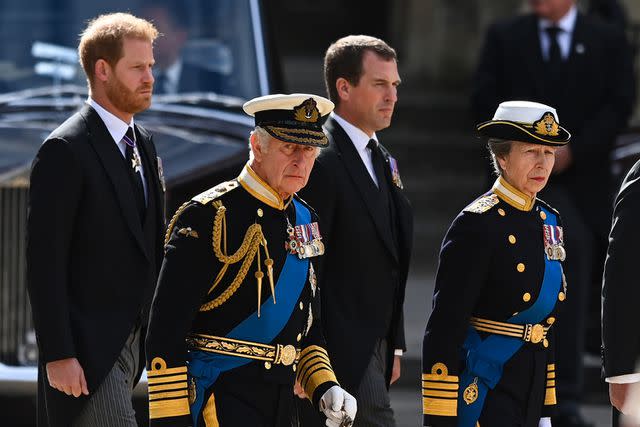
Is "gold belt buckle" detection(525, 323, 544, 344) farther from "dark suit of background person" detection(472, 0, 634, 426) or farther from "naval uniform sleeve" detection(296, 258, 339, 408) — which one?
"dark suit of background person" detection(472, 0, 634, 426)

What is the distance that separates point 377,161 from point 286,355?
1.51 meters

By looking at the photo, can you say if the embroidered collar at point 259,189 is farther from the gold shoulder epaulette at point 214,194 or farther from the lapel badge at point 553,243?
the lapel badge at point 553,243

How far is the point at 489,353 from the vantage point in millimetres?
5656

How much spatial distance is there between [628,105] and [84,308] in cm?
439

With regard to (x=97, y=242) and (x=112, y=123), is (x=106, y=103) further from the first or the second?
(x=97, y=242)

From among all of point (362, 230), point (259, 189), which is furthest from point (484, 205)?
point (259, 189)

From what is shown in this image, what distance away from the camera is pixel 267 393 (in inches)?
200

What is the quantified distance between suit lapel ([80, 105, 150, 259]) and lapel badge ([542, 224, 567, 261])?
4.33 ft

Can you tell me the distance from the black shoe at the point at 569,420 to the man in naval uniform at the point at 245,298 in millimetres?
3296

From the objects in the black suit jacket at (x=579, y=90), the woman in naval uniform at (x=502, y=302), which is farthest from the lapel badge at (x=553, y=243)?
the black suit jacket at (x=579, y=90)

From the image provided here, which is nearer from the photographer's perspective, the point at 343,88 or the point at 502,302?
the point at 502,302

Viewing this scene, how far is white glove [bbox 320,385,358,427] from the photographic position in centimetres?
506

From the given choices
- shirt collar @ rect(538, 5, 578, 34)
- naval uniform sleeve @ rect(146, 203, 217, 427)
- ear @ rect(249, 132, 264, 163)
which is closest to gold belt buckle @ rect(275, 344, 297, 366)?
naval uniform sleeve @ rect(146, 203, 217, 427)

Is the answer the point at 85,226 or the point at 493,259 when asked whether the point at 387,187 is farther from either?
the point at 85,226
